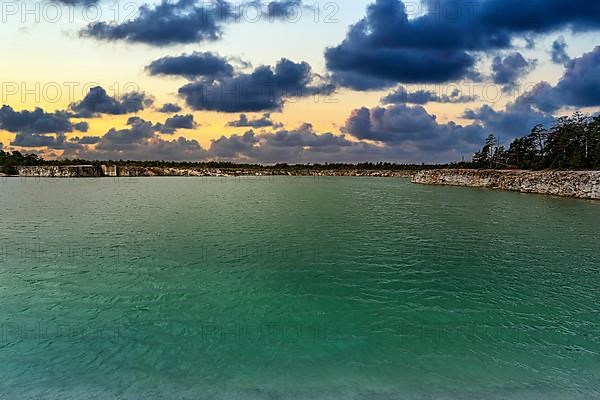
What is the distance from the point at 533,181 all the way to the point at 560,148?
2170cm

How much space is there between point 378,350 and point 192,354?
15.2ft

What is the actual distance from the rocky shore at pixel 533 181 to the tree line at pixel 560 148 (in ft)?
34.0

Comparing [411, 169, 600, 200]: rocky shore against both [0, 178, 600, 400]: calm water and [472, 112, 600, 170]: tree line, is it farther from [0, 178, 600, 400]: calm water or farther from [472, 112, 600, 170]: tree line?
[0, 178, 600, 400]: calm water

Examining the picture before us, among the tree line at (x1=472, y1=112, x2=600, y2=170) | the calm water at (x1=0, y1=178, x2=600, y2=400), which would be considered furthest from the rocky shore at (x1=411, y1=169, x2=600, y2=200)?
the calm water at (x1=0, y1=178, x2=600, y2=400)

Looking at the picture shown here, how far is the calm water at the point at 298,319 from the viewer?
8.38 metres

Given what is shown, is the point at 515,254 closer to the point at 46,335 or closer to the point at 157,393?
the point at 157,393

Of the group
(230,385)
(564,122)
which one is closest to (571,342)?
(230,385)

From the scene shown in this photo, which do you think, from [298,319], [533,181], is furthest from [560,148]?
[298,319]

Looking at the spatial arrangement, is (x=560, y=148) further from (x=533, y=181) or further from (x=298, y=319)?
(x=298, y=319)

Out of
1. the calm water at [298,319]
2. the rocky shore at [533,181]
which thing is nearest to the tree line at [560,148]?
the rocky shore at [533,181]

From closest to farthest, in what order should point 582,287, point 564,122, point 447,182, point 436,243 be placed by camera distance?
point 582,287
point 436,243
point 564,122
point 447,182

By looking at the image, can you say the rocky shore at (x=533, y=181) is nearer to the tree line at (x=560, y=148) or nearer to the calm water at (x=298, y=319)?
the tree line at (x=560, y=148)

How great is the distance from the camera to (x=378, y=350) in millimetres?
9867

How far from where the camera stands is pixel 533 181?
80812mm
